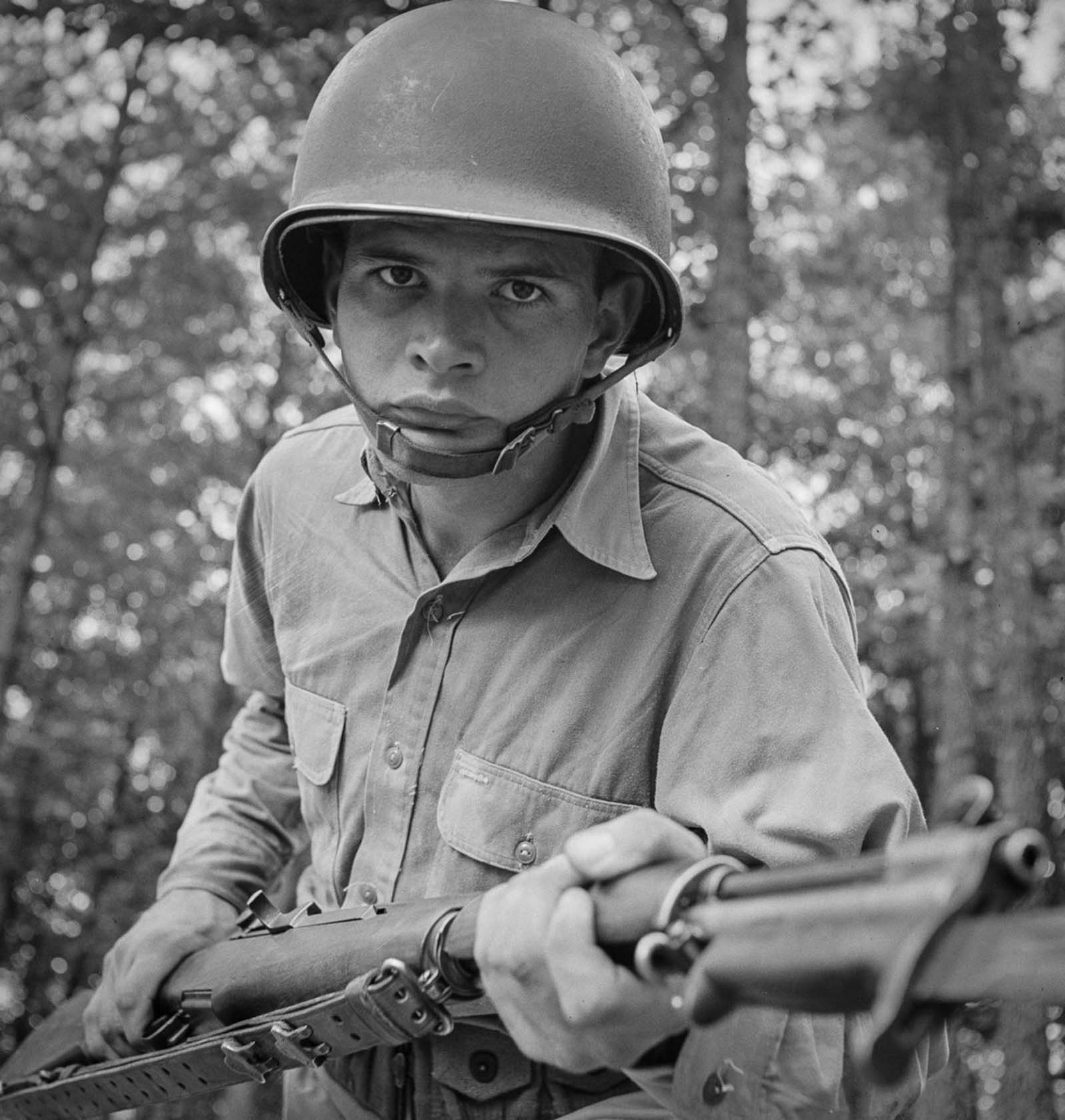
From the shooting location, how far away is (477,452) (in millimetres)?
2898

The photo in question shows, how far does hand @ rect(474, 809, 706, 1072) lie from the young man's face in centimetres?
98

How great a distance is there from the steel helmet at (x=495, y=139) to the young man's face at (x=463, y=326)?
79mm

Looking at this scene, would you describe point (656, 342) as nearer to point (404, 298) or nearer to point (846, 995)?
point (404, 298)

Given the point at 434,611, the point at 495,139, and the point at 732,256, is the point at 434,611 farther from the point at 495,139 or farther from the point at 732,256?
the point at 732,256

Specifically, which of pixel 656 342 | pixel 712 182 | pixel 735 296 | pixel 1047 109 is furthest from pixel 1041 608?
pixel 656 342

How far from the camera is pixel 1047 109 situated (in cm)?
1600

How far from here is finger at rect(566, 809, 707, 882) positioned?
2.08 metres

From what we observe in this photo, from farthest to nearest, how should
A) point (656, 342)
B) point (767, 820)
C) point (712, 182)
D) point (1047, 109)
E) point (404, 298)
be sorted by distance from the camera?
point (1047, 109), point (712, 182), point (656, 342), point (404, 298), point (767, 820)

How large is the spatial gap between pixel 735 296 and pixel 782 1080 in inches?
252

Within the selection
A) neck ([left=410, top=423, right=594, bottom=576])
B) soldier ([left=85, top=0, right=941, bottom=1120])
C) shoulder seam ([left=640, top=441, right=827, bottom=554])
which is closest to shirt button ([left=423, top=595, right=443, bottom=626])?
soldier ([left=85, top=0, right=941, bottom=1120])

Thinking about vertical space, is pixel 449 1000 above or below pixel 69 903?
above

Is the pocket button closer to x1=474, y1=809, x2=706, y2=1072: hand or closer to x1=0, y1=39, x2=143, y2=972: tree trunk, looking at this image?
x1=474, y1=809, x2=706, y2=1072: hand

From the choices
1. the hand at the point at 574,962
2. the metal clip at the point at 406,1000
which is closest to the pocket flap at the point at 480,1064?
the metal clip at the point at 406,1000

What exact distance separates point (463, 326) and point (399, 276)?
0.68 ft
